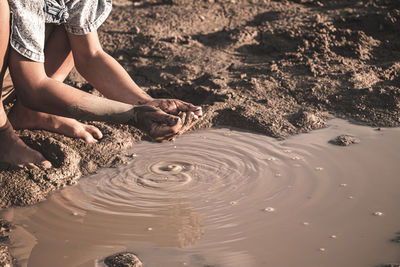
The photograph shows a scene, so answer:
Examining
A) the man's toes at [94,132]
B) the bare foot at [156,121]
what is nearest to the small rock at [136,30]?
the man's toes at [94,132]

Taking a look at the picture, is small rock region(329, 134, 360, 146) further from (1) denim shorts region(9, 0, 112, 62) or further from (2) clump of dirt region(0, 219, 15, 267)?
(2) clump of dirt region(0, 219, 15, 267)

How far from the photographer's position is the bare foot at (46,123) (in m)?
2.70

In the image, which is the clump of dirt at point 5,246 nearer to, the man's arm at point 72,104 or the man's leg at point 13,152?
the man's leg at point 13,152

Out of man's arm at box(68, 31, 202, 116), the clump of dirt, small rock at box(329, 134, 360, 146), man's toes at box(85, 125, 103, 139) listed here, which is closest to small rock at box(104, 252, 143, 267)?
the clump of dirt

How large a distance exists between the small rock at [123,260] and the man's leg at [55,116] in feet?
3.20

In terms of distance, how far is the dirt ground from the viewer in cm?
270

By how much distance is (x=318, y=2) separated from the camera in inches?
187

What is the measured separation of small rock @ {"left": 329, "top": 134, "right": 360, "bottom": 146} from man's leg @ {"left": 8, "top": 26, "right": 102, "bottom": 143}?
4.26 ft

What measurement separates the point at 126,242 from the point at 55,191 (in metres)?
0.56

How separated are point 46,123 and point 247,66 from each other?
61.8 inches

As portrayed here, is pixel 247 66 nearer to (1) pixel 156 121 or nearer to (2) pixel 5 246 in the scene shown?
(1) pixel 156 121

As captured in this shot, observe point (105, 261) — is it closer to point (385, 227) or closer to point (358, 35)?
point (385, 227)

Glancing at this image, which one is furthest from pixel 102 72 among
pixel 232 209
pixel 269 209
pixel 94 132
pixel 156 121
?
pixel 269 209

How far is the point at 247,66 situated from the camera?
3.69 meters
